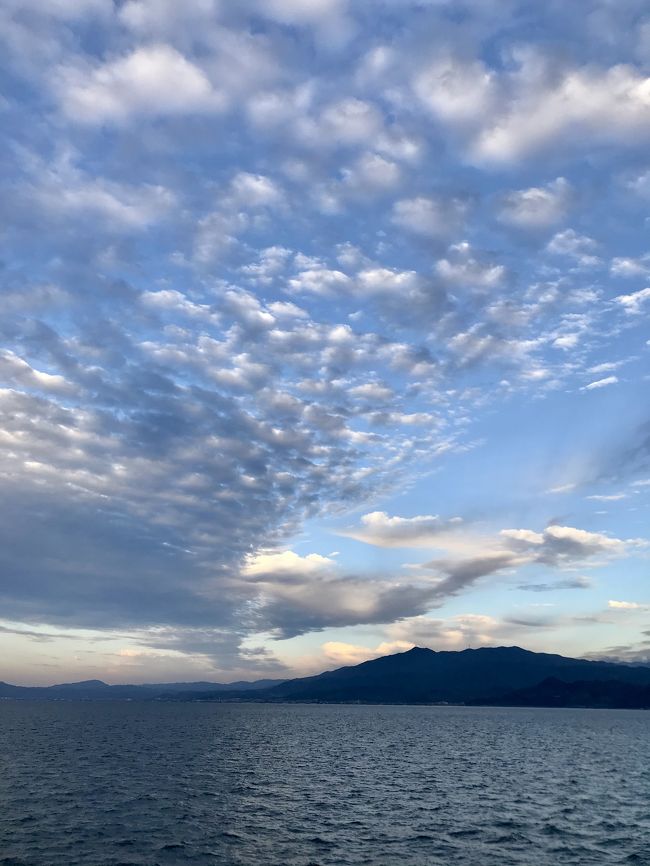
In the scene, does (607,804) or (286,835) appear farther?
(607,804)

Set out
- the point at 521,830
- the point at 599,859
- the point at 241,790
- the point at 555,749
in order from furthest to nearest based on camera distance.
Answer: the point at 555,749, the point at 241,790, the point at 521,830, the point at 599,859

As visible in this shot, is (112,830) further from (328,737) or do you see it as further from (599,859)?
(328,737)

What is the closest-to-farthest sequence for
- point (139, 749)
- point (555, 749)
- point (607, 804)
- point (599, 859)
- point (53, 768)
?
point (599, 859), point (607, 804), point (53, 768), point (139, 749), point (555, 749)

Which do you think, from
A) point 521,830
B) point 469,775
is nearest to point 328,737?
point 469,775

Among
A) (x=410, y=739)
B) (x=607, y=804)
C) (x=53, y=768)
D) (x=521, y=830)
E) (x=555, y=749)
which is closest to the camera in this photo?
(x=521, y=830)

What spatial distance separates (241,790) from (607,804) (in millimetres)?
43219

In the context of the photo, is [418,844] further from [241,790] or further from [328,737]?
[328,737]

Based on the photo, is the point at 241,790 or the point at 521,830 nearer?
the point at 521,830

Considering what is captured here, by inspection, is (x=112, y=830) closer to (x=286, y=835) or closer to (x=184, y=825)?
(x=184, y=825)

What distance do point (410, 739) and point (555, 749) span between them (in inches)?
1586

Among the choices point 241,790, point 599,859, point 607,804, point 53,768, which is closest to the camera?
point 599,859

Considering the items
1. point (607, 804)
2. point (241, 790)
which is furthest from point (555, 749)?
point (241, 790)

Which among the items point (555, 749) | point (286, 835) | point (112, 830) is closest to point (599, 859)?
point (286, 835)

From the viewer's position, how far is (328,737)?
178m
